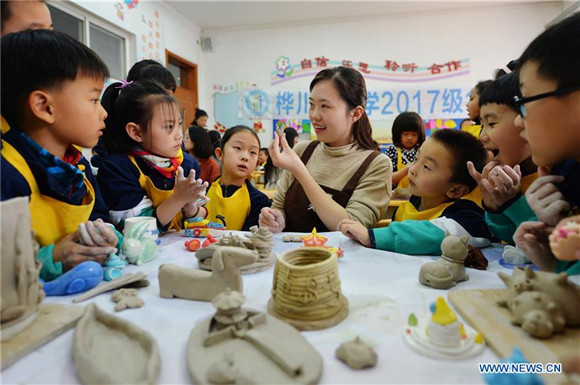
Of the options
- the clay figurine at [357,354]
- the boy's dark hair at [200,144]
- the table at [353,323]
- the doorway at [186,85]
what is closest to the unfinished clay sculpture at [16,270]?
the table at [353,323]

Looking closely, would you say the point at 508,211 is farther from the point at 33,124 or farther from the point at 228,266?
the point at 33,124

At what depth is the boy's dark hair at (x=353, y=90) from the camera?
1.53 meters

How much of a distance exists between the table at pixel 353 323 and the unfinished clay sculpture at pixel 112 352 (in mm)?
25

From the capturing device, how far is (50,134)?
3.09 feet

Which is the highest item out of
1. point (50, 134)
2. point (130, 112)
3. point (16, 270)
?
point (130, 112)

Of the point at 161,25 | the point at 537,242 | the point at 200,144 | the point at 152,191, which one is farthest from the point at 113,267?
the point at 161,25

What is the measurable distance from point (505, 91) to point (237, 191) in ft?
4.06

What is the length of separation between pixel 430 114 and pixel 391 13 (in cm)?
169

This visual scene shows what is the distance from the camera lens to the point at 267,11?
18.2ft

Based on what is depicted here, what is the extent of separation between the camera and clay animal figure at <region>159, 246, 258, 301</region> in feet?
2.35

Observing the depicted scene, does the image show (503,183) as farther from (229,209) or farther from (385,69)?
(385,69)

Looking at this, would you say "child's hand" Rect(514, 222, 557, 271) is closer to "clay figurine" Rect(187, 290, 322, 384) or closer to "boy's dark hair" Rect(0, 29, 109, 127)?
"clay figurine" Rect(187, 290, 322, 384)

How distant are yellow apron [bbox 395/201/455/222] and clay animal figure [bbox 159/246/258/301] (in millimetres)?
795

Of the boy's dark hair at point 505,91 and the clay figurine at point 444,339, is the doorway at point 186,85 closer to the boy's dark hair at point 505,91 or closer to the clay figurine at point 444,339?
the boy's dark hair at point 505,91
